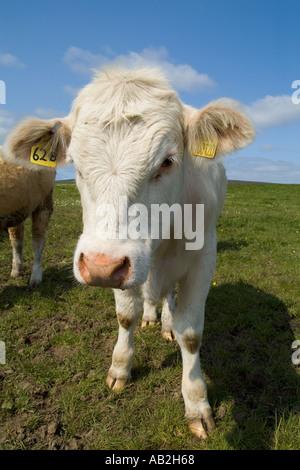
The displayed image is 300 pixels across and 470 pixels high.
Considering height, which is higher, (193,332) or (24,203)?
(24,203)

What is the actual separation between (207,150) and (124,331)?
→ 1.86 m

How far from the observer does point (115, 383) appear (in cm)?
337

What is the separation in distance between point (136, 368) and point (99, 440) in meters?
0.97

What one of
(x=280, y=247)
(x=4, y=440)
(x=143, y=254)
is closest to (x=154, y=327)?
(x=4, y=440)

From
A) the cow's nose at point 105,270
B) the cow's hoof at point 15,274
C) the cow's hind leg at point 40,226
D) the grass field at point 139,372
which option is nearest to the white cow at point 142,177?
the cow's nose at point 105,270

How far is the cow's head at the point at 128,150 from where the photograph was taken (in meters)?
1.99

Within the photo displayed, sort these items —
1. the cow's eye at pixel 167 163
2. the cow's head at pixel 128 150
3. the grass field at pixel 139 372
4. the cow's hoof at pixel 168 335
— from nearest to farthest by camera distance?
the cow's head at pixel 128 150 → the cow's eye at pixel 167 163 → the grass field at pixel 139 372 → the cow's hoof at pixel 168 335

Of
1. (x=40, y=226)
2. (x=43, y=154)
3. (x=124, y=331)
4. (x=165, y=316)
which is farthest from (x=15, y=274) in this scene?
(x=43, y=154)

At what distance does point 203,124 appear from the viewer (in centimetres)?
258

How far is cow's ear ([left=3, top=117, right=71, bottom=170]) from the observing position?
283 centimetres

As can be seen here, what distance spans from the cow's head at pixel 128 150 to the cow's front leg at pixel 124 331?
3.45 ft

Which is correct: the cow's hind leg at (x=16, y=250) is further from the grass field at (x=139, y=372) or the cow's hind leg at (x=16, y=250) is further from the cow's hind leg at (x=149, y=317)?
the cow's hind leg at (x=149, y=317)

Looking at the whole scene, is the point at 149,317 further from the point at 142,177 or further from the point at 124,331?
the point at 142,177

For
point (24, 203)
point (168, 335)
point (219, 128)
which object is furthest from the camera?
point (24, 203)
